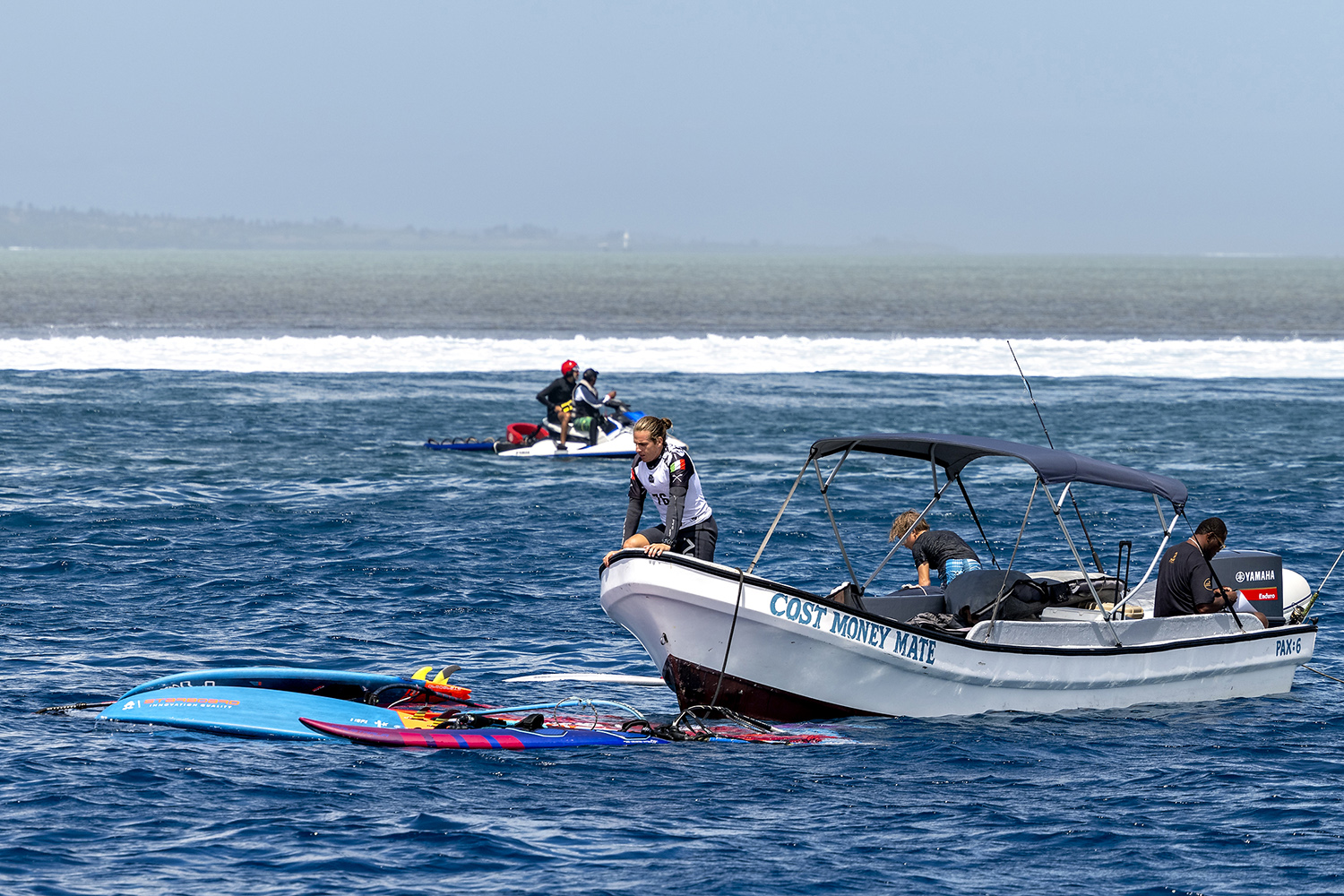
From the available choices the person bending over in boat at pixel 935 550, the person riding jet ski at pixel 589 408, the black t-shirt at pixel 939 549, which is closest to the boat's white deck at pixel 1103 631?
the person bending over in boat at pixel 935 550

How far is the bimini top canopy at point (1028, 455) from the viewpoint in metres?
12.2

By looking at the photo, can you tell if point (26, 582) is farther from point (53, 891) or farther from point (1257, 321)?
point (1257, 321)

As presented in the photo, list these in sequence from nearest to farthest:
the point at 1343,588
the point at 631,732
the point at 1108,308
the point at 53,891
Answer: the point at 53,891 < the point at 631,732 < the point at 1343,588 < the point at 1108,308

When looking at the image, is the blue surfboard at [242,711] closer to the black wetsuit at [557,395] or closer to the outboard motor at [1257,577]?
the outboard motor at [1257,577]

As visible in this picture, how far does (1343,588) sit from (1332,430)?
16581 mm

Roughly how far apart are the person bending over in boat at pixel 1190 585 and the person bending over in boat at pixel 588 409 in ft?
54.4

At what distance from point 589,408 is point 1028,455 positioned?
1773cm

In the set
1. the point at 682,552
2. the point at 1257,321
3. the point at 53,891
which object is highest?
the point at 1257,321

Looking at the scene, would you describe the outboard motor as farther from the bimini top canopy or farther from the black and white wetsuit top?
the black and white wetsuit top

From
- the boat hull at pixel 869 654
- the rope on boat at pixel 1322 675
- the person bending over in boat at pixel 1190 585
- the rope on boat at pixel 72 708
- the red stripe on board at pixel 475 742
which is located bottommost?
the rope on boat at pixel 72 708

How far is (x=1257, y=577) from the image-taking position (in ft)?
46.1

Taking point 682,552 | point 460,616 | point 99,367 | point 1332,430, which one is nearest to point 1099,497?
point 1332,430

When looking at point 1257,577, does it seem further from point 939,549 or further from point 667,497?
point 667,497

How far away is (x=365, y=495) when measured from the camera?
78.6 feet
